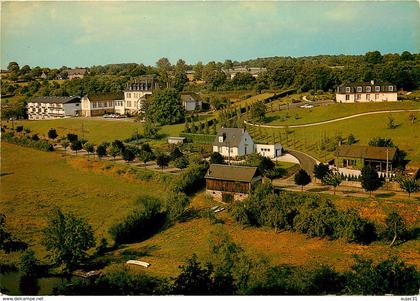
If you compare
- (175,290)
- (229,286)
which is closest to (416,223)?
(229,286)

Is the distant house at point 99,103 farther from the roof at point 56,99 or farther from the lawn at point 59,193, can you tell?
the lawn at point 59,193

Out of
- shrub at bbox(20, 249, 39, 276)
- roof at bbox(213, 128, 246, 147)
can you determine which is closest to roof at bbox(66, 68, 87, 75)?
roof at bbox(213, 128, 246, 147)

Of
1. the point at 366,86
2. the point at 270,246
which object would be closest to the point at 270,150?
the point at 270,246

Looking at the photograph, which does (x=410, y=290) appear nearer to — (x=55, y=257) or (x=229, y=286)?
(x=229, y=286)

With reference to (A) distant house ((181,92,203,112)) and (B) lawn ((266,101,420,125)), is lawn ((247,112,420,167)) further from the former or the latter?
(A) distant house ((181,92,203,112))

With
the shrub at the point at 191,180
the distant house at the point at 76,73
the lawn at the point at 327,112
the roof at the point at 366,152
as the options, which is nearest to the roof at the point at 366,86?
the lawn at the point at 327,112

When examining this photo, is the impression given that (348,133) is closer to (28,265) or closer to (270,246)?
(270,246)

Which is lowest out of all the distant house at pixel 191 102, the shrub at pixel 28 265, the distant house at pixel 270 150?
the shrub at pixel 28 265
